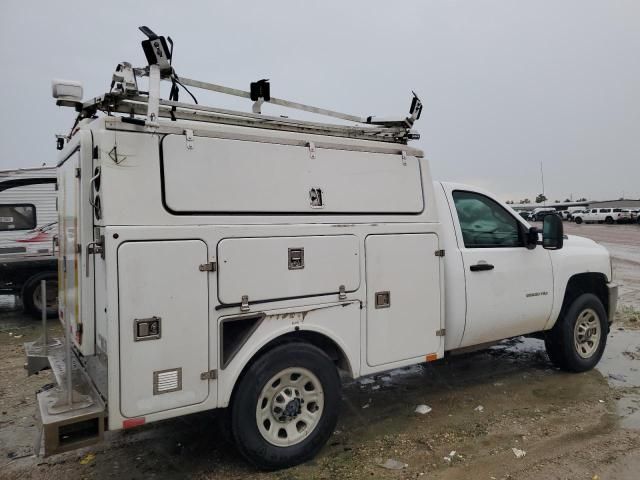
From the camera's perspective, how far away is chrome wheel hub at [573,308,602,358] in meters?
5.64

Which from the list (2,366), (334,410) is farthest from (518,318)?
(2,366)

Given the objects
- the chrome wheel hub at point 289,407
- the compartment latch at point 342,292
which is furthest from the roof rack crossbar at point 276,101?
the chrome wheel hub at point 289,407

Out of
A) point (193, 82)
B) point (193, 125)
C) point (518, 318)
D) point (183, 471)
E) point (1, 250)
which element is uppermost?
point (193, 82)

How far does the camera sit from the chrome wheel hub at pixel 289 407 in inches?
139

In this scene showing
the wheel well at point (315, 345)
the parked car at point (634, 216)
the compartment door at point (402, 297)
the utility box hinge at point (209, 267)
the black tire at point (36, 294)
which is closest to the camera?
the utility box hinge at point (209, 267)

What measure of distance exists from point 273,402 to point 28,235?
7.66m

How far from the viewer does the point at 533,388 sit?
5301mm

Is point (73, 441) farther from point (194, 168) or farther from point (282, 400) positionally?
point (194, 168)

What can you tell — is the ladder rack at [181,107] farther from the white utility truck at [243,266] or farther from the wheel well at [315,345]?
the wheel well at [315,345]

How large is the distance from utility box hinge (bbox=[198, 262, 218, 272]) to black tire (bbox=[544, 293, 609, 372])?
13.3ft

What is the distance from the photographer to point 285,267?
140 inches

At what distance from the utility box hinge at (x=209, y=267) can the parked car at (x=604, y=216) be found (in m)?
51.1

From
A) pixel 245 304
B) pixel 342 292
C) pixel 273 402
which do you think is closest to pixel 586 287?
pixel 342 292

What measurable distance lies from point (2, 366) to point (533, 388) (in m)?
6.34
